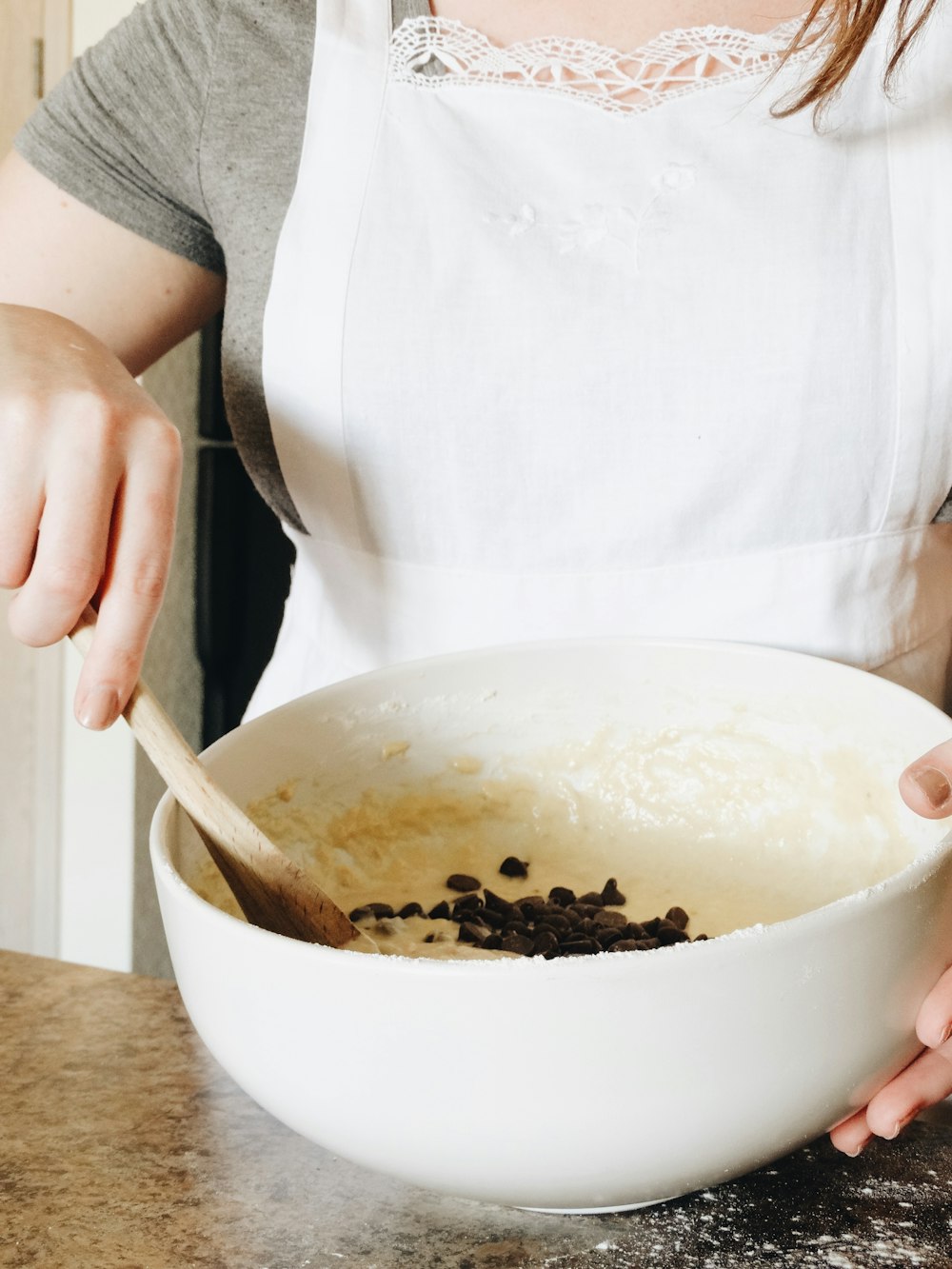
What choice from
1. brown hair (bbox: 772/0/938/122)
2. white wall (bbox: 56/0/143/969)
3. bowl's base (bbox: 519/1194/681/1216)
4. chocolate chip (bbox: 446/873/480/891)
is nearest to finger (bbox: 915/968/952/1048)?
bowl's base (bbox: 519/1194/681/1216)

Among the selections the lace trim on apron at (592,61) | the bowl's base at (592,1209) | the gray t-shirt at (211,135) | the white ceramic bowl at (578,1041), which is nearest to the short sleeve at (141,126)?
the gray t-shirt at (211,135)

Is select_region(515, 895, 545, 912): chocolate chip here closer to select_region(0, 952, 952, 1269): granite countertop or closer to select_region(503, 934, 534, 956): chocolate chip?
select_region(503, 934, 534, 956): chocolate chip

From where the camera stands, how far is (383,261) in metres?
0.79

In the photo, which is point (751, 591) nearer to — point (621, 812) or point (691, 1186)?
point (621, 812)

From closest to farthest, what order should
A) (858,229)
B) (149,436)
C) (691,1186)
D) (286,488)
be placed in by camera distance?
1. (691,1186)
2. (149,436)
3. (858,229)
4. (286,488)

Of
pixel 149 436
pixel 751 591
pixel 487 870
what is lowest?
pixel 487 870

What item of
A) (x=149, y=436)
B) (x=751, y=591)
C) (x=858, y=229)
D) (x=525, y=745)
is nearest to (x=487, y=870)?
(x=525, y=745)

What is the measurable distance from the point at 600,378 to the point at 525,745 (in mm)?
234

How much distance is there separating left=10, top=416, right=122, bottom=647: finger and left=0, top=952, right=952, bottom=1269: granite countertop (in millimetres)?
234

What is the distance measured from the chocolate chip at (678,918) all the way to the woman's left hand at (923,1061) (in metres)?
0.19

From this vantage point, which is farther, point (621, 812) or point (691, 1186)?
point (621, 812)

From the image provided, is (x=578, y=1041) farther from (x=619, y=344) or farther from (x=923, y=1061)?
(x=619, y=344)

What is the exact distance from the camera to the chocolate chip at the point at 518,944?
2.08 feet

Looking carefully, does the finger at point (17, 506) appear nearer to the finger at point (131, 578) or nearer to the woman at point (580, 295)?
the finger at point (131, 578)
